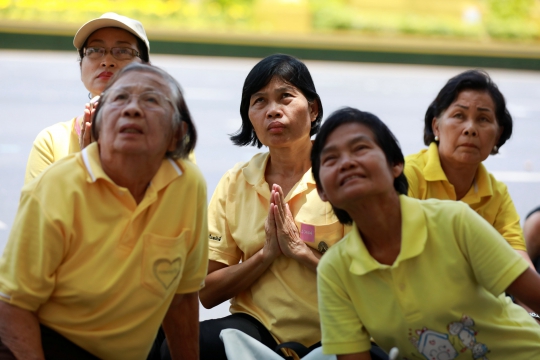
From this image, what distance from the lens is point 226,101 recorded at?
8219mm

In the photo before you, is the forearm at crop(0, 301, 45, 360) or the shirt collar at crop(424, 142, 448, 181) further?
the shirt collar at crop(424, 142, 448, 181)

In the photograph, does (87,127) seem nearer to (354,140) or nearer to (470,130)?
(354,140)

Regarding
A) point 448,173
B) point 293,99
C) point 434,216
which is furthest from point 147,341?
point 448,173

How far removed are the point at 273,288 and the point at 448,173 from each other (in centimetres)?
87

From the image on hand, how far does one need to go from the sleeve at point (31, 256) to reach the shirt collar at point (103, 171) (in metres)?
0.16

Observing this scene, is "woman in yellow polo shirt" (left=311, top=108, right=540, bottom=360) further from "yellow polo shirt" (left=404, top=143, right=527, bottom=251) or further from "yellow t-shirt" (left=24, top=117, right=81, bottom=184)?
"yellow t-shirt" (left=24, top=117, right=81, bottom=184)

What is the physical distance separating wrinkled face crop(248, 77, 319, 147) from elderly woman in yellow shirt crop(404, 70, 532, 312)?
18.8 inches

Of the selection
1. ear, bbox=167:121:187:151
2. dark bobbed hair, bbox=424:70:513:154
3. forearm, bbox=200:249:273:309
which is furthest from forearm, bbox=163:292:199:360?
dark bobbed hair, bbox=424:70:513:154

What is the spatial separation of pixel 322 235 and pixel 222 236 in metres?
0.40

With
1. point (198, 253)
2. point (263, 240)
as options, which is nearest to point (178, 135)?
point (198, 253)

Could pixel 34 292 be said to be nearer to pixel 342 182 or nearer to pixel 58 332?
pixel 58 332

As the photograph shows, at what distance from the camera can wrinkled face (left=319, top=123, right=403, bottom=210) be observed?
1.85 meters

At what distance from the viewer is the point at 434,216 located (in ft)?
6.25

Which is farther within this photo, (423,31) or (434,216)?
(423,31)
